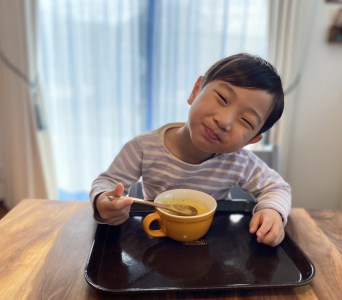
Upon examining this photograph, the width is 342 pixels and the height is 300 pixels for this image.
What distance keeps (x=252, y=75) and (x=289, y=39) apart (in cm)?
127

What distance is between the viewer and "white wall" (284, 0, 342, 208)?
180 centimetres

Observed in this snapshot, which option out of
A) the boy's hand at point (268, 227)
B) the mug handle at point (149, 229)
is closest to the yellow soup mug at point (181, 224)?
the mug handle at point (149, 229)

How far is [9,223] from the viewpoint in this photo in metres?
0.69

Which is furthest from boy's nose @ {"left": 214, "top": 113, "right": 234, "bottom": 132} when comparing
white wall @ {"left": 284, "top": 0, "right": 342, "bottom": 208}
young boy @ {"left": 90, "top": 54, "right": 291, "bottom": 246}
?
white wall @ {"left": 284, "top": 0, "right": 342, "bottom": 208}

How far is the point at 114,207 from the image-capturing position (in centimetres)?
59

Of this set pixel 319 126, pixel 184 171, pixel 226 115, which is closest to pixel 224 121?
Answer: pixel 226 115

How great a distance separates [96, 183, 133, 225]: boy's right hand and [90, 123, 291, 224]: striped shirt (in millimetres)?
147

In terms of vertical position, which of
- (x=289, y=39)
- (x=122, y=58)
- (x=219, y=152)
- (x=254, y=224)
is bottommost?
(x=254, y=224)

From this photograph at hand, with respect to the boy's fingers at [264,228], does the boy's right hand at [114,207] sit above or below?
above

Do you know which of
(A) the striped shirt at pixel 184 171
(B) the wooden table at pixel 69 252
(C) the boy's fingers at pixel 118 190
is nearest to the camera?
(B) the wooden table at pixel 69 252

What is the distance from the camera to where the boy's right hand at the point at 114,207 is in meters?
0.59

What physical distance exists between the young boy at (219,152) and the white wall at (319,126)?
1.26 m

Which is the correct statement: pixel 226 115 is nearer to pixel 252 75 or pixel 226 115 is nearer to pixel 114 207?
pixel 252 75

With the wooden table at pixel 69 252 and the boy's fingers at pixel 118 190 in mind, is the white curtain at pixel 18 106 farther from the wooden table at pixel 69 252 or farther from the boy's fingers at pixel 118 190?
the boy's fingers at pixel 118 190
